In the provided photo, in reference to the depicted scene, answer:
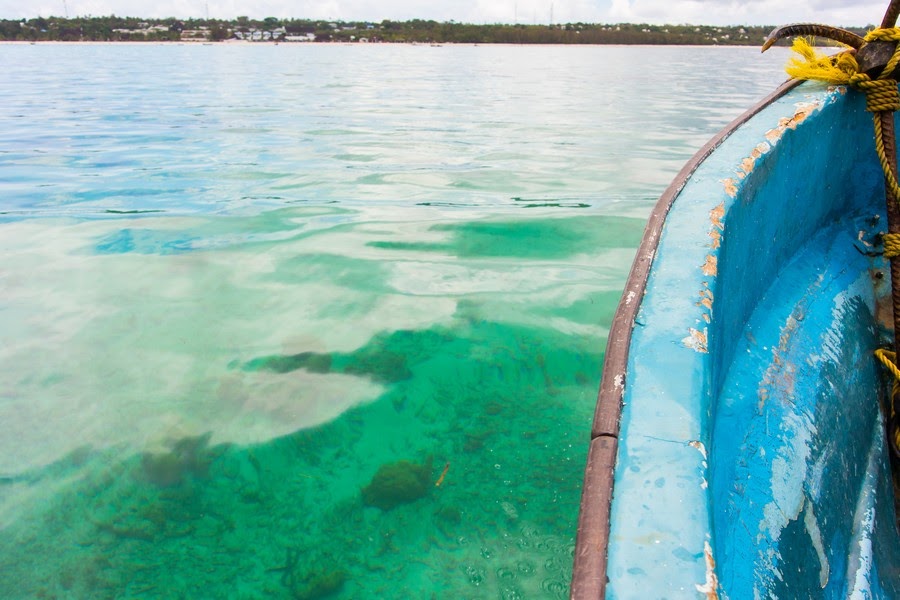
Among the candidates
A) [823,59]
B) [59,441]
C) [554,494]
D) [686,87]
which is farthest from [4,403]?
[686,87]

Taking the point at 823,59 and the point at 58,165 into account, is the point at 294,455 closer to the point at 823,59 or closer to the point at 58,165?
the point at 823,59

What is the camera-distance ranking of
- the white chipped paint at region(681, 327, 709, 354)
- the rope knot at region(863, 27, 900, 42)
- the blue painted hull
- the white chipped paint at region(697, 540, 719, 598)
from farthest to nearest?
the rope knot at region(863, 27, 900, 42), the white chipped paint at region(681, 327, 709, 354), the blue painted hull, the white chipped paint at region(697, 540, 719, 598)

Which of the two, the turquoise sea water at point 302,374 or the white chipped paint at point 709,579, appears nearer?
the white chipped paint at point 709,579

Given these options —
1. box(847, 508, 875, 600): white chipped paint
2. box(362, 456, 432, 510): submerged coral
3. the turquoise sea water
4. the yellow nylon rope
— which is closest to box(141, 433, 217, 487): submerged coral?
the turquoise sea water

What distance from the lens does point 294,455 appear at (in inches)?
82.7

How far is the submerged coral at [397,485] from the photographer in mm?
1925

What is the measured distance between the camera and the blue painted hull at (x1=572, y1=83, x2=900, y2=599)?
79cm

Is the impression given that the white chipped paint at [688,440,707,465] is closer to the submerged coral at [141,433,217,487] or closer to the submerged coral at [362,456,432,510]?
the submerged coral at [362,456,432,510]

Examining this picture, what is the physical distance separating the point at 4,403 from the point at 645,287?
235 centimetres

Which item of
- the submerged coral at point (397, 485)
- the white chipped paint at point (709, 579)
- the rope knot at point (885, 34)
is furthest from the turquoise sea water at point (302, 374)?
the rope knot at point (885, 34)

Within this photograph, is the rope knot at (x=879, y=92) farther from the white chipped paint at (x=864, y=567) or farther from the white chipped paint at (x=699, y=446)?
the white chipped paint at (x=699, y=446)

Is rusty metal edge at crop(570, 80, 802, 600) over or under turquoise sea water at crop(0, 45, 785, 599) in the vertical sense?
over

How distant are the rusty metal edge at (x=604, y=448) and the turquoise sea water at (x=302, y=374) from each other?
2.68 ft

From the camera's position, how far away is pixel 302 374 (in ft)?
8.41
